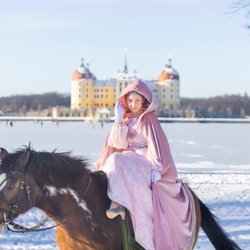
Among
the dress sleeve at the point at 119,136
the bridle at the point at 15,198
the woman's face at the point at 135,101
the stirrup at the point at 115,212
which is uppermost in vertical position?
the woman's face at the point at 135,101

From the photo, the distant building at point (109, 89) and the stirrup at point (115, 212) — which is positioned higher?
the distant building at point (109, 89)

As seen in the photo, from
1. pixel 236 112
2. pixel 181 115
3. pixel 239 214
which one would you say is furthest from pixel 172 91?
pixel 239 214

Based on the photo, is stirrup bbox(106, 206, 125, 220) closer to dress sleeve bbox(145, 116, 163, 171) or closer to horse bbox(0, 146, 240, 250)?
horse bbox(0, 146, 240, 250)

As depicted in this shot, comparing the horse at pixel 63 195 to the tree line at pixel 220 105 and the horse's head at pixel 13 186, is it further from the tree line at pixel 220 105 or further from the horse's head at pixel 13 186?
the tree line at pixel 220 105

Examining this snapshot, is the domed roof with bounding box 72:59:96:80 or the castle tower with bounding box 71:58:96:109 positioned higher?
the domed roof with bounding box 72:59:96:80

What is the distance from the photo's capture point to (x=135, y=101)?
3.71 metres

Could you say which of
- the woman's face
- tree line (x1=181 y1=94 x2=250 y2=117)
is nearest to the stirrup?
the woman's face

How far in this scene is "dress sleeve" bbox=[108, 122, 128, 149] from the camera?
360cm

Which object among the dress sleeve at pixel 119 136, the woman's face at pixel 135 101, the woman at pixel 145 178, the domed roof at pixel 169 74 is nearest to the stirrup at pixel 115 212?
the woman at pixel 145 178

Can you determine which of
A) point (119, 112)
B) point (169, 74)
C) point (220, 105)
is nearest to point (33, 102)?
point (169, 74)

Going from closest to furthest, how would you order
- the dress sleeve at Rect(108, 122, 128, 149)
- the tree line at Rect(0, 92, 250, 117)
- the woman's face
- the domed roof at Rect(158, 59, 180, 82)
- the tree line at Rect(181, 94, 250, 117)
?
the dress sleeve at Rect(108, 122, 128, 149) → the woman's face → the domed roof at Rect(158, 59, 180, 82) → the tree line at Rect(181, 94, 250, 117) → the tree line at Rect(0, 92, 250, 117)

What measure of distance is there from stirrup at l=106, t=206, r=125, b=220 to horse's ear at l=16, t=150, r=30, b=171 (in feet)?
2.12

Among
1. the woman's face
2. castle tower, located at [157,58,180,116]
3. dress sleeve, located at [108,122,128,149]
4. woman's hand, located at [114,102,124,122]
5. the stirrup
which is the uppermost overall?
castle tower, located at [157,58,180,116]

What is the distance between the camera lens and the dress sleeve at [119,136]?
11.8 feet
